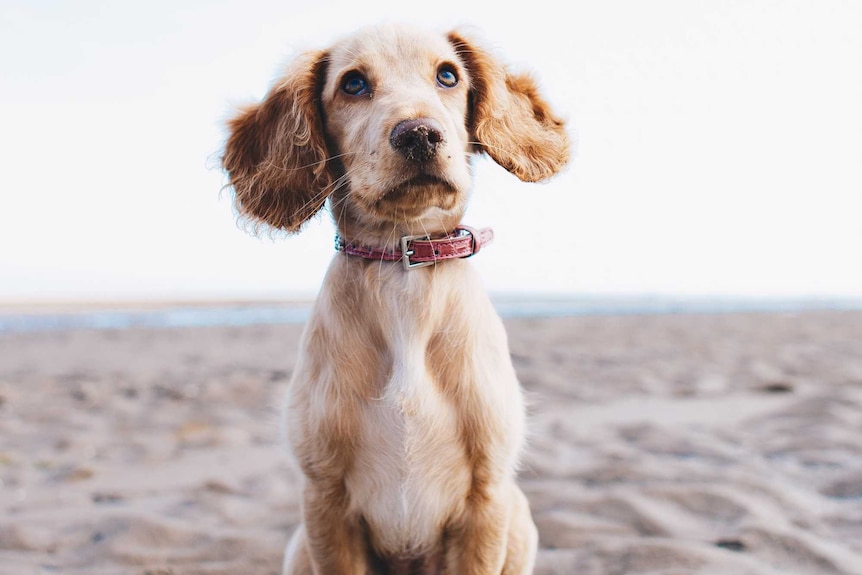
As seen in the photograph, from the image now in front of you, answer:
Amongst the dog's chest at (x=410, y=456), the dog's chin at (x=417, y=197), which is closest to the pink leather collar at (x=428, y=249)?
the dog's chin at (x=417, y=197)

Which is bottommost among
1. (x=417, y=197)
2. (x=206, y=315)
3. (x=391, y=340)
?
(x=206, y=315)

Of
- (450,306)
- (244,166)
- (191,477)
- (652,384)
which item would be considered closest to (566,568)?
(450,306)

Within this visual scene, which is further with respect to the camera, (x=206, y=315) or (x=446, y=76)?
(x=206, y=315)

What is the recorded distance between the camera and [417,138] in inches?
64.2

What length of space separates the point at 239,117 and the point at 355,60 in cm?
47

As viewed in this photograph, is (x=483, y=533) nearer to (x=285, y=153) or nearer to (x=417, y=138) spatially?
(x=417, y=138)

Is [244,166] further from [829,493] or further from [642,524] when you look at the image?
[829,493]

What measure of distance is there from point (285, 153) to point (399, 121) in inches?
19.5

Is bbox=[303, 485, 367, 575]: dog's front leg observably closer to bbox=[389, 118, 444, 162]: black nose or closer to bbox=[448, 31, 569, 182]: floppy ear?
bbox=[389, 118, 444, 162]: black nose

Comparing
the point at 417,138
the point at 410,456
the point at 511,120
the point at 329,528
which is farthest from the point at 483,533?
the point at 511,120

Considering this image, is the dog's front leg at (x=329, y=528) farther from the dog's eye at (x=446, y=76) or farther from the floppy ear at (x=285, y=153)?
the dog's eye at (x=446, y=76)

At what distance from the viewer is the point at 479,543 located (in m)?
1.92

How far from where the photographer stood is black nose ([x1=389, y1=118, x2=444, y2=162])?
1631mm

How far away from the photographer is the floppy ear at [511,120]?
2.07m
